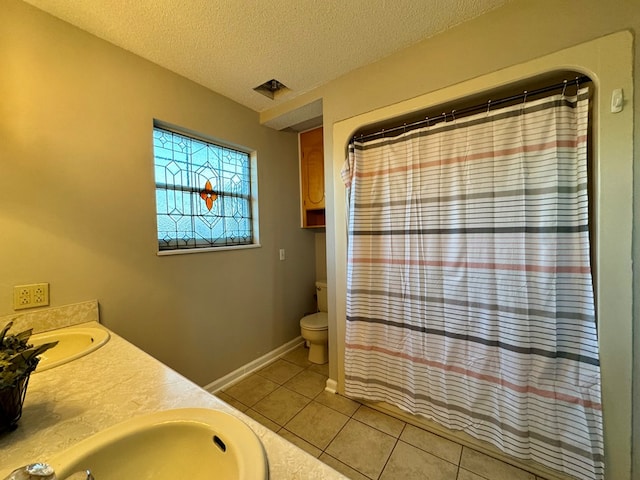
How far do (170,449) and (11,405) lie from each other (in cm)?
40

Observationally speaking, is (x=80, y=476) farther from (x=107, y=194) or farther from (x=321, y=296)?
(x=321, y=296)

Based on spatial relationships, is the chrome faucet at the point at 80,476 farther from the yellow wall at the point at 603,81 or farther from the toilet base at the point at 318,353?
the toilet base at the point at 318,353

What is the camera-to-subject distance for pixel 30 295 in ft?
3.73

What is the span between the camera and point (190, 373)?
70.5 inches

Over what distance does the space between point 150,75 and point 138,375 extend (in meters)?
1.75

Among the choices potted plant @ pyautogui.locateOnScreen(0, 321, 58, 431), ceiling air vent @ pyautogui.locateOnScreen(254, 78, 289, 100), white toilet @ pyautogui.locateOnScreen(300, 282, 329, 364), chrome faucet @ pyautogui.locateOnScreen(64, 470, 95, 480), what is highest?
ceiling air vent @ pyautogui.locateOnScreen(254, 78, 289, 100)

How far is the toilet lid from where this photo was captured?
88.6 inches

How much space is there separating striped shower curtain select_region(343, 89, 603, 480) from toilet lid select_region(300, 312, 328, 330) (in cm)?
55

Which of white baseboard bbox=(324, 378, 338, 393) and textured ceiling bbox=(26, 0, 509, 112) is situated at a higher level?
textured ceiling bbox=(26, 0, 509, 112)

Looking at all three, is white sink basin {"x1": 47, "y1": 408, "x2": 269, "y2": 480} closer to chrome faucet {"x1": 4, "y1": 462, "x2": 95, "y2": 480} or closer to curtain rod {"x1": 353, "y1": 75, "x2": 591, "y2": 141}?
chrome faucet {"x1": 4, "y1": 462, "x2": 95, "y2": 480}

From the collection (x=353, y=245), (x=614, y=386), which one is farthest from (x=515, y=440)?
(x=353, y=245)

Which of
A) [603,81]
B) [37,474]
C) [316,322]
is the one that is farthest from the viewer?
[316,322]

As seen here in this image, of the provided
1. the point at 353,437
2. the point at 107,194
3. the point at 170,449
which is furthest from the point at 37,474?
the point at 353,437

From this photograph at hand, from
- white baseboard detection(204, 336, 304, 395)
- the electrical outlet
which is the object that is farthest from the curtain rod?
white baseboard detection(204, 336, 304, 395)
